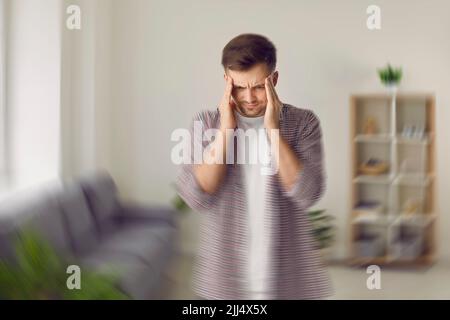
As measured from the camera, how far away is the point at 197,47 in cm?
104

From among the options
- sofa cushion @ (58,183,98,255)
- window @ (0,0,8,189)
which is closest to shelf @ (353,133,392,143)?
sofa cushion @ (58,183,98,255)

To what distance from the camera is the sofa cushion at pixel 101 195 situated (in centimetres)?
106

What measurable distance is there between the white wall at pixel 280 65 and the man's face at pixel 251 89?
27 mm

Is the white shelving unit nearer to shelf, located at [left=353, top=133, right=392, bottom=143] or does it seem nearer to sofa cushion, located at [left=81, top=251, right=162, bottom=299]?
shelf, located at [left=353, top=133, right=392, bottom=143]

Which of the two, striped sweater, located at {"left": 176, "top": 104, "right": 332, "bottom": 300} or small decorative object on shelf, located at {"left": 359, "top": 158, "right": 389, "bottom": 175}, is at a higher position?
small decorative object on shelf, located at {"left": 359, "top": 158, "right": 389, "bottom": 175}

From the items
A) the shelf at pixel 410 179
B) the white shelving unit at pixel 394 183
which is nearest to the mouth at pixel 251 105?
the white shelving unit at pixel 394 183

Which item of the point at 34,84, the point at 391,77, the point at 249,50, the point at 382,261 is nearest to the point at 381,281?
the point at 382,261

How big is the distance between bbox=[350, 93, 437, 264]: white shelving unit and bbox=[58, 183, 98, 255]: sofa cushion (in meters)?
0.45

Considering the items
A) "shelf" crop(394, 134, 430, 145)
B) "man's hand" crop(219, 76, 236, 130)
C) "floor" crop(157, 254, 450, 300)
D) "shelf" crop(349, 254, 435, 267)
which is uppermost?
"man's hand" crop(219, 76, 236, 130)

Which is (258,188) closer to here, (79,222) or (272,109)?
(272,109)

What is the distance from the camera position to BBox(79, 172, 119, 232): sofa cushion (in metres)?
1.06

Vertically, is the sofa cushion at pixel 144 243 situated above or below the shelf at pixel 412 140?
below

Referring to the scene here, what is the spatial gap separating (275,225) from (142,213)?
0.24 metres

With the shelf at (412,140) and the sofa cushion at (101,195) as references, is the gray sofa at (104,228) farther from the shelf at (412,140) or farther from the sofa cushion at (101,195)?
the shelf at (412,140)
